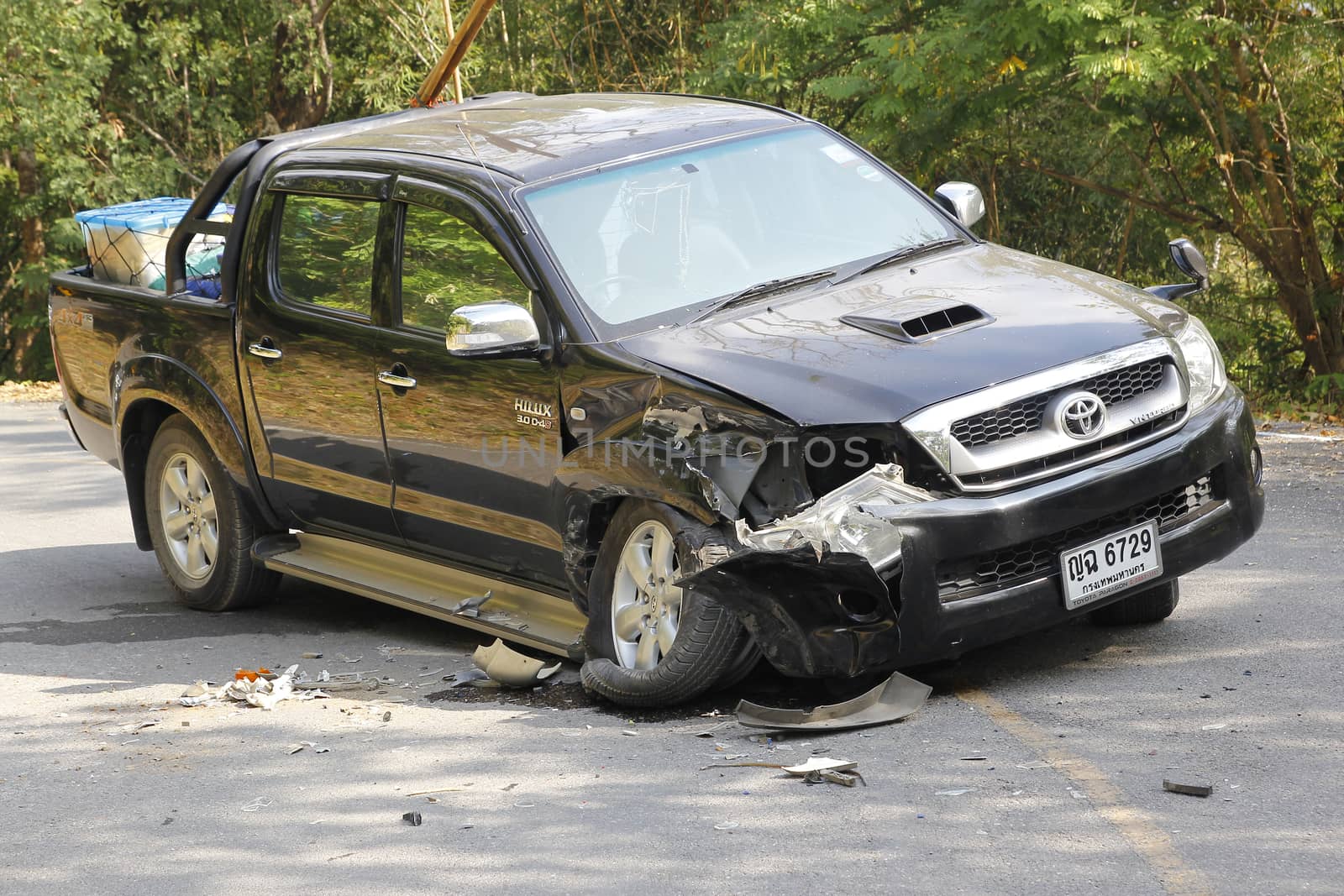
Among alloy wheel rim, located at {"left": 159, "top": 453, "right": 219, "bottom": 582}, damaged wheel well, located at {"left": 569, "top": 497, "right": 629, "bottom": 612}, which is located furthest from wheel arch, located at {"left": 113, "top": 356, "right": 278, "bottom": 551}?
damaged wheel well, located at {"left": 569, "top": 497, "right": 629, "bottom": 612}

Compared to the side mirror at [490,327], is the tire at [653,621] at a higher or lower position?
lower

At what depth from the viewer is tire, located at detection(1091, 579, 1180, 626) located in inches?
233

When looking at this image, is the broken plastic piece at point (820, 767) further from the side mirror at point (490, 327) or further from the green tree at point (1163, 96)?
the green tree at point (1163, 96)

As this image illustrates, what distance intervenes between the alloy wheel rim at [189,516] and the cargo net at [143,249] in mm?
903

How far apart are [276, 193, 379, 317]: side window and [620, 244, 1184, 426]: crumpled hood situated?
1.51 metres

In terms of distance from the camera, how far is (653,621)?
534 cm

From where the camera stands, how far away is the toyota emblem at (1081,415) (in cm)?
496

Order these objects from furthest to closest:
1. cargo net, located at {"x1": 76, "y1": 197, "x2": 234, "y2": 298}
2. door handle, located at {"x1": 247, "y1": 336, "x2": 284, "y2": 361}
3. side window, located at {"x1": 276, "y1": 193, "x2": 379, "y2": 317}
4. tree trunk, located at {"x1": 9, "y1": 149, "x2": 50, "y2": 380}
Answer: tree trunk, located at {"x1": 9, "y1": 149, "x2": 50, "y2": 380} < cargo net, located at {"x1": 76, "y1": 197, "x2": 234, "y2": 298} < door handle, located at {"x1": 247, "y1": 336, "x2": 284, "y2": 361} < side window, located at {"x1": 276, "y1": 193, "x2": 379, "y2": 317}

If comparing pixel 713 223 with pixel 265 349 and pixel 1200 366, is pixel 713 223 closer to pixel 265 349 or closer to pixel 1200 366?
pixel 1200 366

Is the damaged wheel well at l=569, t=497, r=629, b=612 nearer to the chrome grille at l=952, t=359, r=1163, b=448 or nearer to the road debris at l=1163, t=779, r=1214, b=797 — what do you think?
the chrome grille at l=952, t=359, r=1163, b=448

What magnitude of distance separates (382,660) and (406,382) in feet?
4.03

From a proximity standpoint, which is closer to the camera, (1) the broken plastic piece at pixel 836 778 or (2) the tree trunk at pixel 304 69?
(1) the broken plastic piece at pixel 836 778

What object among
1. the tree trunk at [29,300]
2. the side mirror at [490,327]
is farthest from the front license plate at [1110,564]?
the tree trunk at [29,300]

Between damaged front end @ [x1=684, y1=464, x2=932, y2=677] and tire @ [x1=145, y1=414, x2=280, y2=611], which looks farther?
tire @ [x1=145, y1=414, x2=280, y2=611]
